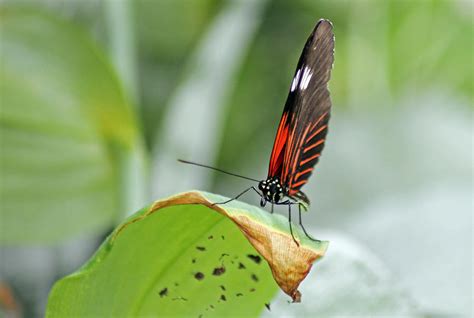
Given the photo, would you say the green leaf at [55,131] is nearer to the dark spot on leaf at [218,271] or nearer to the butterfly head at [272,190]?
the butterfly head at [272,190]

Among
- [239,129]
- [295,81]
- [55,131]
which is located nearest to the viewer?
[295,81]

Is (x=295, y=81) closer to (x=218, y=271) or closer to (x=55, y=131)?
(x=218, y=271)

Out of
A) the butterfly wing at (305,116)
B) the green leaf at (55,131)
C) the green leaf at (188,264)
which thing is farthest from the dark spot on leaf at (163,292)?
the green leaf at (55,131)

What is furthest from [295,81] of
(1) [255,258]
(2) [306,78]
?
(1) [255,258]

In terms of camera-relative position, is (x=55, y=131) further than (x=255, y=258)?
Yes

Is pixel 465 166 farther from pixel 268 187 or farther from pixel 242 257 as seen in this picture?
pixel 242 257

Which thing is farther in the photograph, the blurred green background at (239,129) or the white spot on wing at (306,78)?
the blurred green background at (239,129)

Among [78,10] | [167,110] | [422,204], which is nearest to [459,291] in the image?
[422,204]
